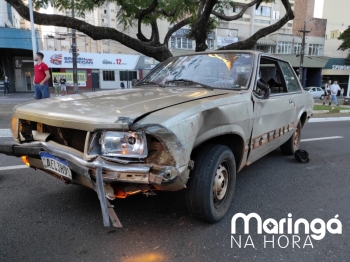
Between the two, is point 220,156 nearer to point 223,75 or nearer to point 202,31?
point 223,75

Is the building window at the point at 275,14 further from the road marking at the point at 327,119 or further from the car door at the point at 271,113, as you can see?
the car door at the point at 271,113

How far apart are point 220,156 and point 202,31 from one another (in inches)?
326

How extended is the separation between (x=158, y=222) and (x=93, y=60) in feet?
106

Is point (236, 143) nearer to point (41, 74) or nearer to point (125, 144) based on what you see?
point (125, 144)

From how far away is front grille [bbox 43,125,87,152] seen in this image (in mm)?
2289

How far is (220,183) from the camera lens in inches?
103

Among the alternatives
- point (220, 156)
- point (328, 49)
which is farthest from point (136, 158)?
point (328, 49)

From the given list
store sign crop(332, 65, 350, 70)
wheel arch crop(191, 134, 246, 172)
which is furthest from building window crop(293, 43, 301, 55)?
wheel arch crop(191, 134, 246, 172)

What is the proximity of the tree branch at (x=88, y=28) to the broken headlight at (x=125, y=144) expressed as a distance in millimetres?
7689

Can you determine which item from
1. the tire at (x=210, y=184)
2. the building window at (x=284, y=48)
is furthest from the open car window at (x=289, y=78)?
the building window at (x=284, y=48)

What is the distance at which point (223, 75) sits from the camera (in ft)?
10.8

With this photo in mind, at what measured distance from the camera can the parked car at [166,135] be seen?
1981 mm

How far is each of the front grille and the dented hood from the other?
0.15 m

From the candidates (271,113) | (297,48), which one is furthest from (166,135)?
(297,48)
